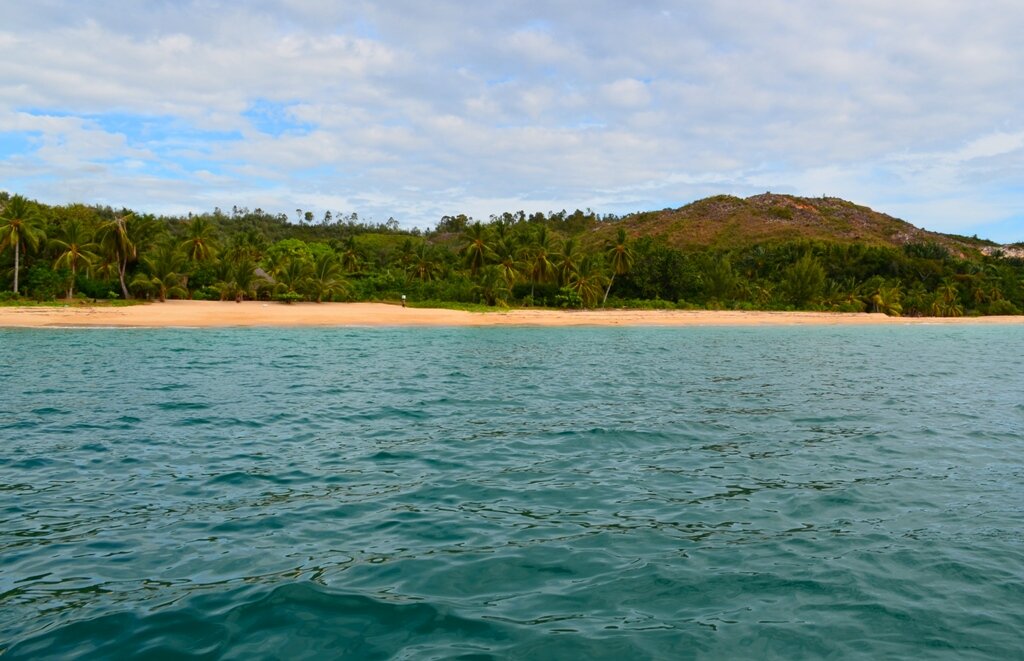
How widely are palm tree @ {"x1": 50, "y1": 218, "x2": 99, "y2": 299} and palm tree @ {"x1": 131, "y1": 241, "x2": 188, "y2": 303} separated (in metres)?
4.23

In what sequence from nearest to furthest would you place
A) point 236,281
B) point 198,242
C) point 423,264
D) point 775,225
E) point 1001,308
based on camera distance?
1. point 236,281
2. point 198,242
3. point 423,264
4. point 1001,308
5. point 775,225

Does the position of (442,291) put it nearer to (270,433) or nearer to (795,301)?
(795,301)

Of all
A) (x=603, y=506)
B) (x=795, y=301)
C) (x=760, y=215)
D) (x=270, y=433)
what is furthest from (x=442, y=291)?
(x=760, y=215)

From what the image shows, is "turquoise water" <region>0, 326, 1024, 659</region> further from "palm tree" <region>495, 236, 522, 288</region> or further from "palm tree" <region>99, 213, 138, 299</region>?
"palm tree" <region>495, 236, 522, 288</region>

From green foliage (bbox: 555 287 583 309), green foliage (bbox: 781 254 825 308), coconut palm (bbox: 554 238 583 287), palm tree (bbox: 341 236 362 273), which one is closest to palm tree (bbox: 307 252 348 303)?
palm tree (bbox: 341 236 362 273)

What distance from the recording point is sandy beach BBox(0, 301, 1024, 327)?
50.0 meters

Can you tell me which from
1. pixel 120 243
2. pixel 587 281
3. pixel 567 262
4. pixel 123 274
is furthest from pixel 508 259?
pixel 123 274

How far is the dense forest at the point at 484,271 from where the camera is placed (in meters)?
64.4

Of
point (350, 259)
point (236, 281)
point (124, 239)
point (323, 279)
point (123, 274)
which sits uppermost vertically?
point (350, 259)

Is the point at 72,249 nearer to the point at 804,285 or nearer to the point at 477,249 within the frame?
the point at 477,249

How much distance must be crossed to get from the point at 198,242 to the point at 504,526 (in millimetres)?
73173

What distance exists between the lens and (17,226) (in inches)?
2299

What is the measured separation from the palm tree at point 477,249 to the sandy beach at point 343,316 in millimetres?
13132

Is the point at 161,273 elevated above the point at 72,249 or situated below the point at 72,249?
below
